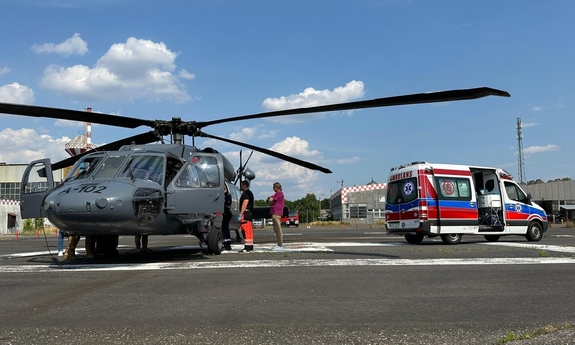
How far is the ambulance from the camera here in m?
14.2

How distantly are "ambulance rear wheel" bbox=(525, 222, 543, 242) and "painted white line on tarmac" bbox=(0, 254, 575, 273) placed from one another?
288 inches

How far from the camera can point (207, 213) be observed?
998cm

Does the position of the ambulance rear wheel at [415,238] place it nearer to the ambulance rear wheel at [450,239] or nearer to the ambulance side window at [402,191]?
the ambulance rear wheel at [450,239]

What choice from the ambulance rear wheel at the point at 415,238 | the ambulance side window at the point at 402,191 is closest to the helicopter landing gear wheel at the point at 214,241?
the ambulance side window at the point at 402,191

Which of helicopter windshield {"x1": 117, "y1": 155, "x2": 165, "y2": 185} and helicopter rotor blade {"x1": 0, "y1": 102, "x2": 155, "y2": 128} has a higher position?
helicopter rotor blade {"x1": 0, "y1": 102, "x2": 155, "y2": 128}

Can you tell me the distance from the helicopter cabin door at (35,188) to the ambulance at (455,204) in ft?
32.5

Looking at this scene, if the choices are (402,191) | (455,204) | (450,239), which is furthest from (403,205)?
(450,239)

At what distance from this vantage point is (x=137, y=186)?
8.62 metres

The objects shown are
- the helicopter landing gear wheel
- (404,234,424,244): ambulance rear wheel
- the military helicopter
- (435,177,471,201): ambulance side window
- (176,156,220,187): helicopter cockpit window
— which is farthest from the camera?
(404,234,424,244): ambulance rear wheel

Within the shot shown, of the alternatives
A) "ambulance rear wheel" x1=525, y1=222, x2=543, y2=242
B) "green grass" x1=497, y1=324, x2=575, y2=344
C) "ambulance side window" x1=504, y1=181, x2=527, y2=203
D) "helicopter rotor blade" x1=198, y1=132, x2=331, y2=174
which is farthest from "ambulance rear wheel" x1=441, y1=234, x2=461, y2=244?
"green grass" x1=497, y1=324, x2=575, y2=344

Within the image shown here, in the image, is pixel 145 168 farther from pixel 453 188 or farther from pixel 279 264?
pixel 453 188

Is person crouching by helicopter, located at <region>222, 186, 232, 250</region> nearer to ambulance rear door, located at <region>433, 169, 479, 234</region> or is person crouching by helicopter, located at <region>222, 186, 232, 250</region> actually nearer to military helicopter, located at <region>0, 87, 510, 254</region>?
military helicopter, located at <region>0, 87, 510, 254</region>

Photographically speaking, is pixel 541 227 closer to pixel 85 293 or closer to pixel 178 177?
pixel 178 177

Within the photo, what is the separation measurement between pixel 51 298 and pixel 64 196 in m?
2.75
